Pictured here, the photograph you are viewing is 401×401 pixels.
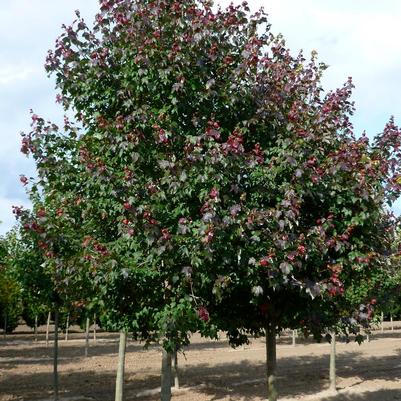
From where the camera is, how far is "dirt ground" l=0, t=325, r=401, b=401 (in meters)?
16.5

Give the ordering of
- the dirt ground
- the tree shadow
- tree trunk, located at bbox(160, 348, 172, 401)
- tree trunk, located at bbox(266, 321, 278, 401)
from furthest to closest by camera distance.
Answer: the tree shadow
the dirt ground
tree trunk, located at bbox(160, 348, 172, 401)
tree trunk, located at bbox(266, 321, 278, 401)

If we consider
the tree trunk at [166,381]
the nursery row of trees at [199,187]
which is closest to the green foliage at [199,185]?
the nursery row of trees at [199,187]

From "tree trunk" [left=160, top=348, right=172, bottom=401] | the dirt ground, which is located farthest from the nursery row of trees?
the dirt ground

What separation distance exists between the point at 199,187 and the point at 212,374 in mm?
15474

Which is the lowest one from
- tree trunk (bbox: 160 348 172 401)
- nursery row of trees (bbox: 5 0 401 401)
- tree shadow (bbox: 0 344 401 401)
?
tree shadow (bbox: 0 344 401 401)

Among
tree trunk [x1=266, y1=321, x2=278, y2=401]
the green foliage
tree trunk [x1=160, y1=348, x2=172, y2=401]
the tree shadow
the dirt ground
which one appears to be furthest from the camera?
the tree shadow

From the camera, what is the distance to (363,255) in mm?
7379

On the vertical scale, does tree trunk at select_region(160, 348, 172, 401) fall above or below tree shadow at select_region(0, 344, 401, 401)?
above

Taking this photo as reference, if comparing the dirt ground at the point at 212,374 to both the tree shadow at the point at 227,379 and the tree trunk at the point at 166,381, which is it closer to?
the tree shadow at the point at 227,379

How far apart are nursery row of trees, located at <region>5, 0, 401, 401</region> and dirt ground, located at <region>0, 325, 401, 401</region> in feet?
29.7

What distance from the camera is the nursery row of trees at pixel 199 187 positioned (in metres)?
6.43

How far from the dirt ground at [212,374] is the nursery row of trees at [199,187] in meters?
9.05

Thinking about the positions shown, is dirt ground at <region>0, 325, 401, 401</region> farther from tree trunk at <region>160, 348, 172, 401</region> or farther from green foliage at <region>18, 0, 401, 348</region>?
green foliage at <region>18, 0, 401, 348</region>

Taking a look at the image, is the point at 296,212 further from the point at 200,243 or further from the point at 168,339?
the point at 168,339
